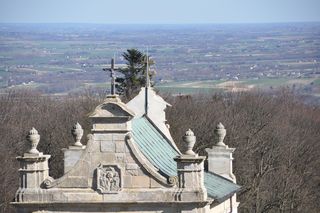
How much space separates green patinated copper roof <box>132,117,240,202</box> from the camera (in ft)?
123

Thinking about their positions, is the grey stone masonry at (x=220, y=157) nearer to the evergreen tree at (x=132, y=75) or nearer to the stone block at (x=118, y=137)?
the stone block at (x=118, y=137)

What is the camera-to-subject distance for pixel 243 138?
88.2 meters

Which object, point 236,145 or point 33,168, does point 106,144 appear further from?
point 236,145

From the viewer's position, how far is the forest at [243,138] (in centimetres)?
7381

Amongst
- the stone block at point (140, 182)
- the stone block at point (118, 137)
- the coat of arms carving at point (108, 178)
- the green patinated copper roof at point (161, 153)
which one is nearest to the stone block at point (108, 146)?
the stone block at point (118, 137)

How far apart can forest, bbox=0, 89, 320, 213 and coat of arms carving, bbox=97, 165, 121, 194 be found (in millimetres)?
23774

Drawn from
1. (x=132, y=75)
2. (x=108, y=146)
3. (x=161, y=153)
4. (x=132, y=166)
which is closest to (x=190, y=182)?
(x=132, y=166)

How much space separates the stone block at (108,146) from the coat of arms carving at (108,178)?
1.03 feet

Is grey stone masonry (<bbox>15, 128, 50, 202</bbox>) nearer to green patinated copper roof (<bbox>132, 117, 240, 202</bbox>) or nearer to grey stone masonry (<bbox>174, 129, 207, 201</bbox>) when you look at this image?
green patinated copper roof (<bbox>132, 117, 240, 202</bbox>)

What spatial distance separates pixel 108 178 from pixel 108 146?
2.17ft

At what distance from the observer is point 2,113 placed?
350 ft

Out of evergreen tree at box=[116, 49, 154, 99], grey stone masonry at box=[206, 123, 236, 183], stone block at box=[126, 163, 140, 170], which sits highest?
stone block at box=[126, 163, 140, 170]

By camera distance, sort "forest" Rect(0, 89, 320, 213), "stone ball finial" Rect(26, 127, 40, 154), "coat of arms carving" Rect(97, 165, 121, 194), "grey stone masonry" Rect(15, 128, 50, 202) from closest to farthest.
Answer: "coat of arms carving" Rect(97, 165, 121, 194)
"grey stone masonry" Rect(15, 128, 50, 202)
"stone ball finial" Rect(26, 127, 40, 154)
"forest" Rect(0, 89, 320, 213)

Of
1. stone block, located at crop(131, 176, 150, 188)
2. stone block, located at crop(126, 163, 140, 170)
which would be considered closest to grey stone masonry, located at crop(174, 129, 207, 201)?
stone block, located at crop(131, 176, 150, 188)
